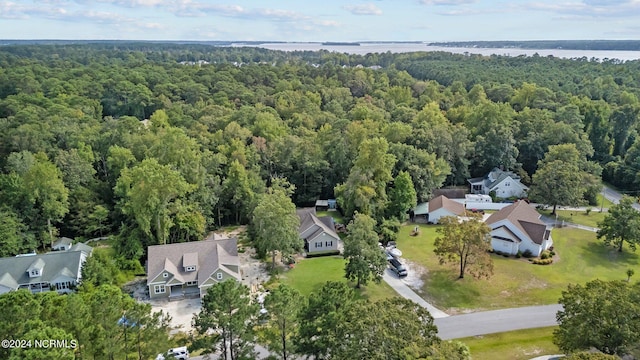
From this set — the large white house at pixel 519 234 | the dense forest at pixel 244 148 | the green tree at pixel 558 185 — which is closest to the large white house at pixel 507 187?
the dense forest at pixel 244 148

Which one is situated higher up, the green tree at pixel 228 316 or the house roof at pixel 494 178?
the green tree at pixel 228 316

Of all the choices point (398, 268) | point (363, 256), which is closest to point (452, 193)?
point (398, 268)

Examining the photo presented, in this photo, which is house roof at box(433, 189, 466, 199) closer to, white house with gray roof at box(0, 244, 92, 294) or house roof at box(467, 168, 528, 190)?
house roof at box(467, 168, 528, 190)

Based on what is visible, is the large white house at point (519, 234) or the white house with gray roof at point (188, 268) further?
the large white house at point (519, 234)

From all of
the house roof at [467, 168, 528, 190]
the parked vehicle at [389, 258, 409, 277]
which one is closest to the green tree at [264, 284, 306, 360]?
the parked vehicle at [389, 258, 409, 277]

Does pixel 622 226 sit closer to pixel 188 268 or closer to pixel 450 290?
pixel 450 290

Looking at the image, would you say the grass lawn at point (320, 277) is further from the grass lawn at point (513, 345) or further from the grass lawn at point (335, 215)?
the grass lawn at point (335, 215)
